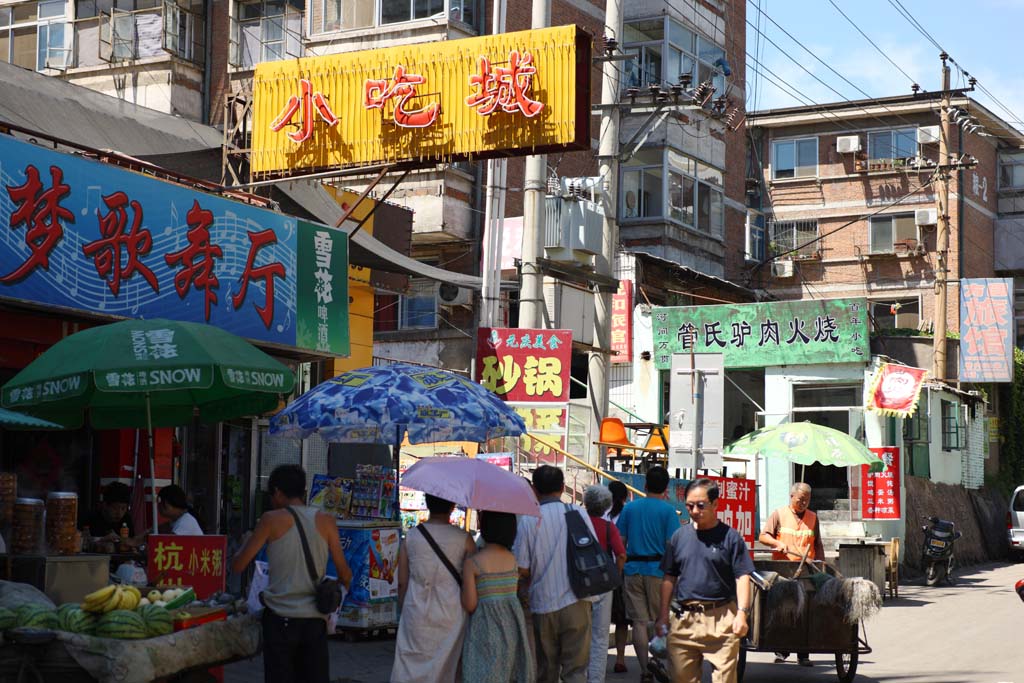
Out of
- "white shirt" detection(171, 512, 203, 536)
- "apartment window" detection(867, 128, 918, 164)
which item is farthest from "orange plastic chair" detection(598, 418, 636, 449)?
"apartment window" detection(867, 128, 918, 164)

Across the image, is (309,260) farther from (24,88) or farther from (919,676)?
(919,676)

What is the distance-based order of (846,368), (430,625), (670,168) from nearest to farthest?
(430,625)
(846,368)
(670,168)

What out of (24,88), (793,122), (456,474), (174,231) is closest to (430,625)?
(456,474)

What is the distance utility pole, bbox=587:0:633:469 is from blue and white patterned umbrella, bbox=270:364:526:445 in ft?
27.4

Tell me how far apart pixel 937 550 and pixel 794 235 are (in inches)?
753

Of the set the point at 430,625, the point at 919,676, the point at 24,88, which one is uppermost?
the point at 24,88

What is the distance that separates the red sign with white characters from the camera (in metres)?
9.79

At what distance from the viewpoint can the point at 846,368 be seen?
27.5m

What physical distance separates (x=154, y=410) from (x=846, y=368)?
1801cm

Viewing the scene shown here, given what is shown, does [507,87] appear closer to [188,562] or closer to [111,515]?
[111,515]

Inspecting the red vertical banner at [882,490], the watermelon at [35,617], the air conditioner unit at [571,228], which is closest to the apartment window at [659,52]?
the air conditioner unit at [571,228]

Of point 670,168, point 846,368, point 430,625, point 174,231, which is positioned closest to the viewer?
point 430,625

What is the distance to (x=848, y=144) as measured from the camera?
4197 cm

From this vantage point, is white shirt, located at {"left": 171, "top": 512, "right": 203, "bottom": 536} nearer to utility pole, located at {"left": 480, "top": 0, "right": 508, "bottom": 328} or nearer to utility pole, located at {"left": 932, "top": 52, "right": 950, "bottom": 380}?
utility pole, located at {"left": 480, "top": 0, "right": 508, "bottom": 328}
